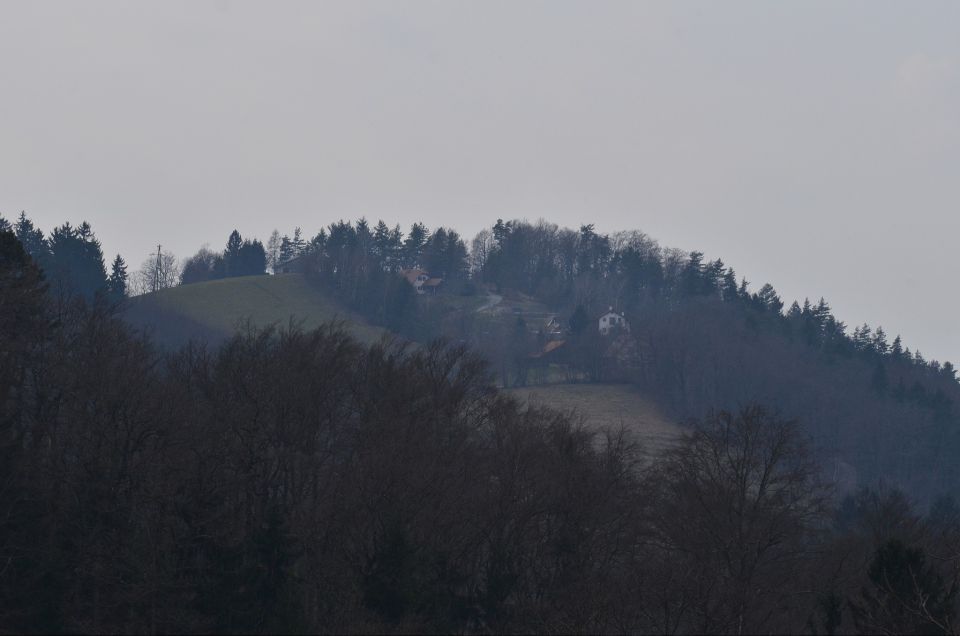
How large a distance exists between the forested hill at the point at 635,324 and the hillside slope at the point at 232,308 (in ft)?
4.67

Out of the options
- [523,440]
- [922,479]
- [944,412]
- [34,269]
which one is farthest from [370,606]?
[944,412]

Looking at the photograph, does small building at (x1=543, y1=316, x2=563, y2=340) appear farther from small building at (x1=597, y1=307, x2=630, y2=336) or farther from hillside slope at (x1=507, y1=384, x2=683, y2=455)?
hillside slope at (x1=507, y1=384, x2=683, y2=455)

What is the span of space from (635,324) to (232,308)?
43.8 metres

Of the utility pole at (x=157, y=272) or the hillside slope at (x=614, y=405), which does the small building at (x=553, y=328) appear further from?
the utility pole at (x=157, y=272)

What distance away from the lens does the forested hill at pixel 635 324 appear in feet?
360

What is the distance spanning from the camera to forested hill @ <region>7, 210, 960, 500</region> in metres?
110

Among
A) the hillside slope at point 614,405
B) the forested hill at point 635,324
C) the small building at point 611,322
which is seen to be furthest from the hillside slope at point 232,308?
the small building at point 611,322

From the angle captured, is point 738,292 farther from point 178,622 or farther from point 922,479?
point 178,622

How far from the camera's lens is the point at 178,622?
26938 mm

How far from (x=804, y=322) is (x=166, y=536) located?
383 ft

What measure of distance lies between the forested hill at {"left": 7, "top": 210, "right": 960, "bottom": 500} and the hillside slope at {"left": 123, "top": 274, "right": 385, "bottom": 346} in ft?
4.67

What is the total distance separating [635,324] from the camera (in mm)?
125812

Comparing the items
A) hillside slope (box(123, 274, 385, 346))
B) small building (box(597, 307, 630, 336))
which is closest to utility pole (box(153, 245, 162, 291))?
hillside slope (box(123, 274, 385, 346))

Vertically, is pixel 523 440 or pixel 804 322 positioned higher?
pixel 804 322
